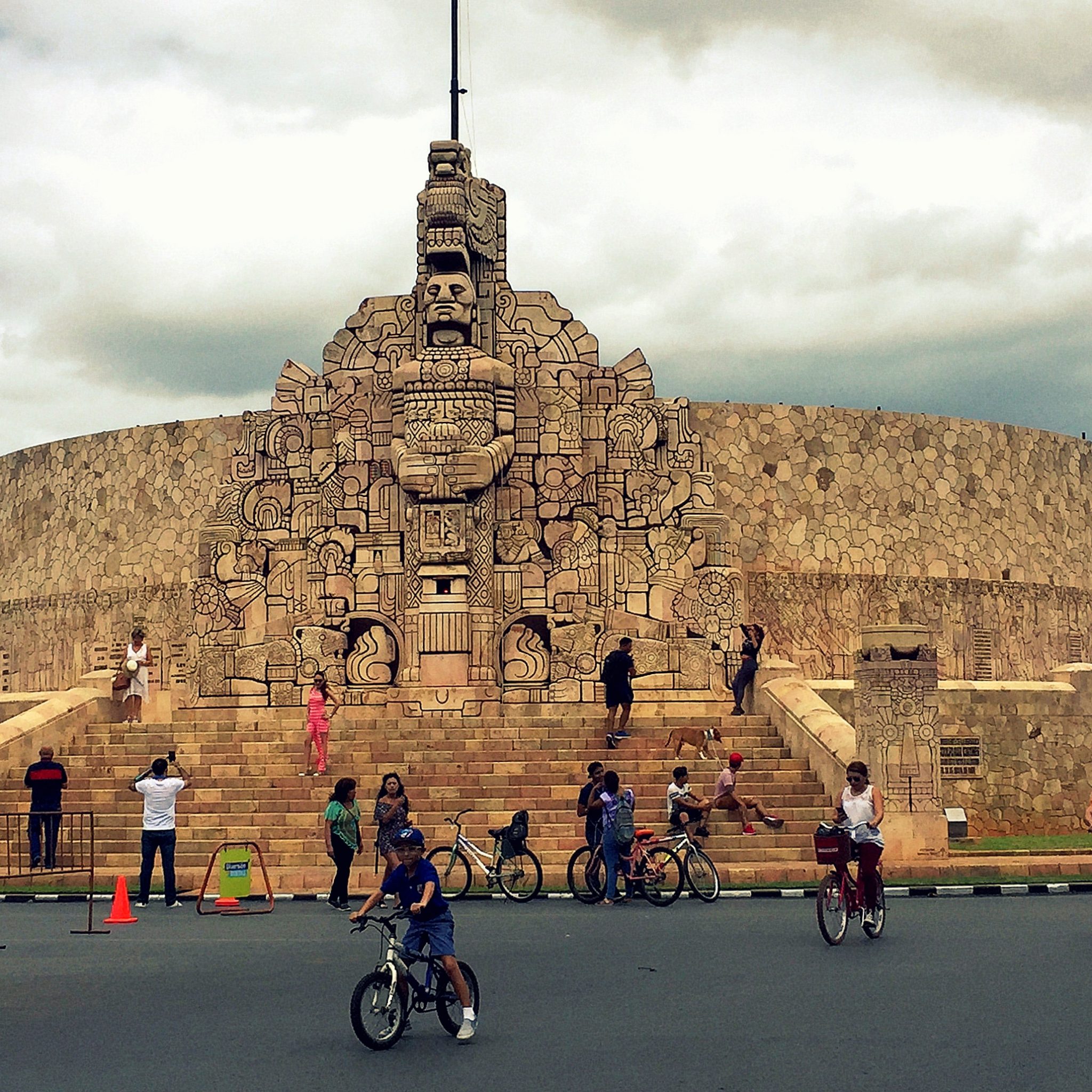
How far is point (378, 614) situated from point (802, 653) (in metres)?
10.2

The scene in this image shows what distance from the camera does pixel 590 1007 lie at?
8469 mm

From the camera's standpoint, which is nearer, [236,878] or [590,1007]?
[590,1007]

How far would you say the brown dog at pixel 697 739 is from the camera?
18.4 meters

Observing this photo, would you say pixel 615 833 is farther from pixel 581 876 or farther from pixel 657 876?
pixel 581 876

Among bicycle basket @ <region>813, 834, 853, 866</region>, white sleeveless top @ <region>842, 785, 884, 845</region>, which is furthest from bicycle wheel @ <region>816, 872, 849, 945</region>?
white sleeveless top @ <region>842, 785, 884, 845</region>

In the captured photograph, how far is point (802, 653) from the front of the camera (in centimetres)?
3069

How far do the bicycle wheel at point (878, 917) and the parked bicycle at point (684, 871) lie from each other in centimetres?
277

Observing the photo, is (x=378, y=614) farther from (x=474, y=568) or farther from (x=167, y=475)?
(x=167, y=475)

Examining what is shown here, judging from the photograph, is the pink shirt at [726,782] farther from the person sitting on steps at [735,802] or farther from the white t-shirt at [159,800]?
the white t-shirt at [159,800]

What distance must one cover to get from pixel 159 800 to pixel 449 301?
37.5ft

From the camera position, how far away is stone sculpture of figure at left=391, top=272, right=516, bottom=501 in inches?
902

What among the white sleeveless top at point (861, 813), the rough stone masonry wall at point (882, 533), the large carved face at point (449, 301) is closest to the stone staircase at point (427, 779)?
the white sleeveless top at point (861, 813)

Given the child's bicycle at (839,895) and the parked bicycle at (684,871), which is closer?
the child's bicycle at (839,895)

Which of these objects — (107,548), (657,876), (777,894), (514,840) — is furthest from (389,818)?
(107,548)
